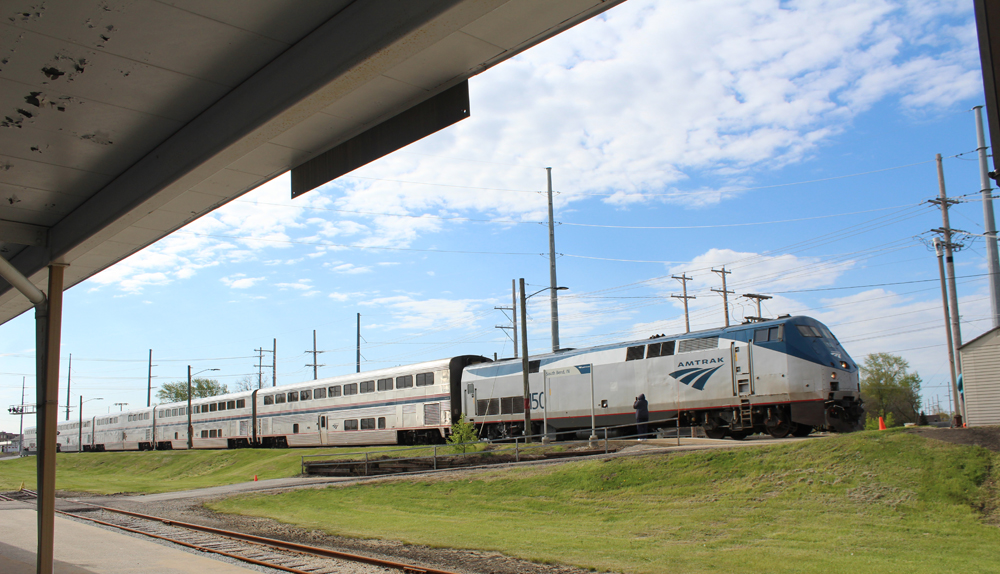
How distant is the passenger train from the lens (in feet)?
67.6

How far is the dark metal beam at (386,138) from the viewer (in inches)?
211

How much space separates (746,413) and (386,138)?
1838 centimetres

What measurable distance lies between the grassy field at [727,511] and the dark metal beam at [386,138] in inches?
265

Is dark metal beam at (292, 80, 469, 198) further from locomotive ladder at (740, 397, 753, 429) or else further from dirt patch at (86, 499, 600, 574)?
locomotive ladder at (740, 397, 753, 429)

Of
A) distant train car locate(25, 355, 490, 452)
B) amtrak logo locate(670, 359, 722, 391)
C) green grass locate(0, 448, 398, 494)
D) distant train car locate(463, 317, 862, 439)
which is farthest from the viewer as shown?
distant train car locate(25, 355, 490, 452)

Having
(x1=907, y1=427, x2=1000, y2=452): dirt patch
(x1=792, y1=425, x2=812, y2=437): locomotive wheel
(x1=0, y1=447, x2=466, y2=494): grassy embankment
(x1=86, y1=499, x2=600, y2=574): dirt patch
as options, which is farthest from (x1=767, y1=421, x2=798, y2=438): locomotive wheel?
(x1=0, y1=447, x2=466, y2=494): grassy embankment

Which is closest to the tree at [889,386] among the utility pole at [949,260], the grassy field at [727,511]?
the utility pole at [949,260]

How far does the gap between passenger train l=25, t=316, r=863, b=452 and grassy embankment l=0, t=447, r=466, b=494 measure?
265cm

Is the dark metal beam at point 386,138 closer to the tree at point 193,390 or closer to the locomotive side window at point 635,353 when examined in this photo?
the locomotive side window at point 635,353

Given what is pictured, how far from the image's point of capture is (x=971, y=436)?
1494cm

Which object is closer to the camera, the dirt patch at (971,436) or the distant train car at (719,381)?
the dirt patch at (971,436)

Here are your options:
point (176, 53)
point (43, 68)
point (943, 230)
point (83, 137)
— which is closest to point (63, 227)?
point (83, 137)

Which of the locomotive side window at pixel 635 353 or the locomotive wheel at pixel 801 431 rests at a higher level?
the locomotive side window at pixel 635 353

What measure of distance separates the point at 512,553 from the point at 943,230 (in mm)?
30783
